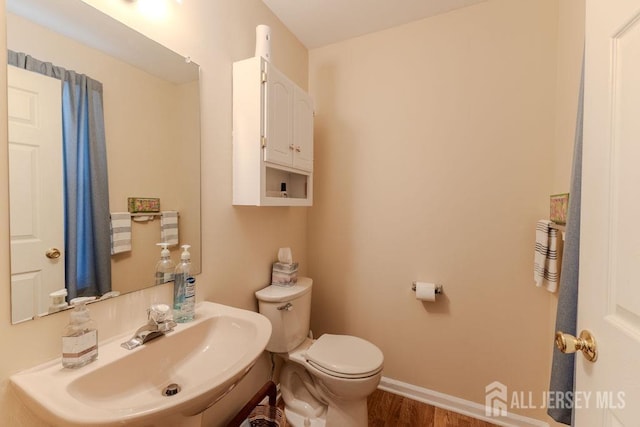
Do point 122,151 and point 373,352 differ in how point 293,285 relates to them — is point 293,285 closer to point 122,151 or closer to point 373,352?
point 373,352

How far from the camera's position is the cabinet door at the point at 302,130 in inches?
60.4

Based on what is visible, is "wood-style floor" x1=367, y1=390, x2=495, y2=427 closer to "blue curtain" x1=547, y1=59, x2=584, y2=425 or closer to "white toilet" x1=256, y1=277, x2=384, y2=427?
"white toilet" x1=256, y1=277, x2=384, y2=427

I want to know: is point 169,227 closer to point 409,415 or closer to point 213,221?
point 213,221

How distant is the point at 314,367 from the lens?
1396 millimetres

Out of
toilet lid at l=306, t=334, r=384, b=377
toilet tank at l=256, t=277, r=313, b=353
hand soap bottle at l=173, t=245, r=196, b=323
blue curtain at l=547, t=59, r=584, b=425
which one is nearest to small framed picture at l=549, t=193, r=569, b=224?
blue curtain at l=547, t=59, r=584, b=425

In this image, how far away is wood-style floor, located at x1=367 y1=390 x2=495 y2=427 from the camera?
5.24 feet

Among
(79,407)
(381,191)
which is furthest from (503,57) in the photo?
(79,407)

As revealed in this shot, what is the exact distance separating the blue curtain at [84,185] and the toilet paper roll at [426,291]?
1.58 meters

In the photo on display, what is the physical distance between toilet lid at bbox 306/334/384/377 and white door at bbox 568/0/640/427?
2.80ft

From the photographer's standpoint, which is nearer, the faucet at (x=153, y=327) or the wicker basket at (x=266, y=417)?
the faucet at (x=153, y=327)

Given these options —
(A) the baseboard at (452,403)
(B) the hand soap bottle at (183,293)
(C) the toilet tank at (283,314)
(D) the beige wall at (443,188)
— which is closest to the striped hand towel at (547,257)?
(D) the beige wall at (443,188)

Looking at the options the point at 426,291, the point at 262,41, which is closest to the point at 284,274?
the point at 426,291

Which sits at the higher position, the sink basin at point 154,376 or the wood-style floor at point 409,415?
the sink basin at point 154,376

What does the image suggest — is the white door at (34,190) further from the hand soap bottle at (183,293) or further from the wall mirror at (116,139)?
the hand soap bottle at (183,293)
